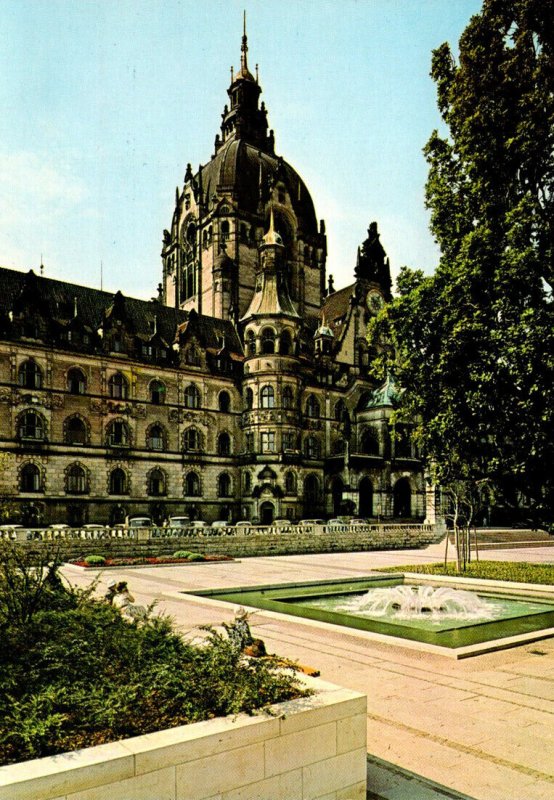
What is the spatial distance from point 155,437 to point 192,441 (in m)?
3.43

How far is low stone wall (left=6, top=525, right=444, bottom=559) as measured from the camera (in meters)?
32.4

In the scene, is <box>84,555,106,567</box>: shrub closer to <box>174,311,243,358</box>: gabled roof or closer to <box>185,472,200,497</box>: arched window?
<box>185,472,200,497</box>: arched window

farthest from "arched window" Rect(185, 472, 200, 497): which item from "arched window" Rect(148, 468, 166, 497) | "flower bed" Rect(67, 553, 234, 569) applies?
"flower bed" Rect(67, 553, 234, 569)

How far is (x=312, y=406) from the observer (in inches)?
2414

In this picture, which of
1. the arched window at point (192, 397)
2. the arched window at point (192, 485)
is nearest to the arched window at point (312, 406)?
the arched window at point (192, 397)

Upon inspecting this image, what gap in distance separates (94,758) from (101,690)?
123 centimetres

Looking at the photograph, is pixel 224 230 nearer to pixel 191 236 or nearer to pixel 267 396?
pixel 191 236

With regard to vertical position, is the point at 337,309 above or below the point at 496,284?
above

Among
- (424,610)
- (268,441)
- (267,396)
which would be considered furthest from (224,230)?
(424,610)

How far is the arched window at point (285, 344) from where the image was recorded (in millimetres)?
56375

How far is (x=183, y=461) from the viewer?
53000 millimetres

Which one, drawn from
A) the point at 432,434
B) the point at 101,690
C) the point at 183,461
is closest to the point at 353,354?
the point at 183,461

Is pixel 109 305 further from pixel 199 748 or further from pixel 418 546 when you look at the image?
pixel 199 748

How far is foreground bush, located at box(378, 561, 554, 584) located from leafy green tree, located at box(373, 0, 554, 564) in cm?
566
